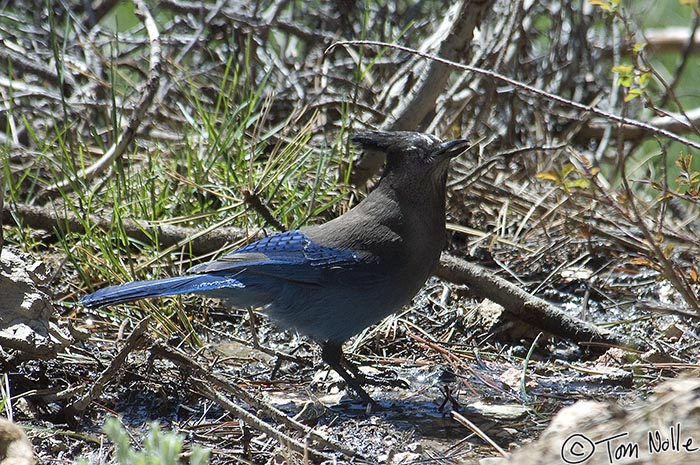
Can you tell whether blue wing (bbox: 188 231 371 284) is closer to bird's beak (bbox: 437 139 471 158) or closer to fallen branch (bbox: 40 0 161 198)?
bird's beak (bbox: 437 139 471 158)

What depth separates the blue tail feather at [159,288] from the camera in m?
3.37

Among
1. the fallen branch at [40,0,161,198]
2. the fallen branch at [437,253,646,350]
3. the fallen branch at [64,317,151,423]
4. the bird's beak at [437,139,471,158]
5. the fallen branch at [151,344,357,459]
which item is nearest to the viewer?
the fallen branch at [151,344,357,459]

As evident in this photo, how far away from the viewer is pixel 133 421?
3.17 meters

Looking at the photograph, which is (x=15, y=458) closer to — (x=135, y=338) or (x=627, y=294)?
(x=135, y=338)

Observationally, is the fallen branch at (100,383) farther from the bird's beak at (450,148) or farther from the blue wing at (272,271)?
the bird's beak at (450,148)

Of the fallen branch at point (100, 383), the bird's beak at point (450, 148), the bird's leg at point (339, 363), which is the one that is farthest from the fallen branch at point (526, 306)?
the fallen branch at point (100, 383)

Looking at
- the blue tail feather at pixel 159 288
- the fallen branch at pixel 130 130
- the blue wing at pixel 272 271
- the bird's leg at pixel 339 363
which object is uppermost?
the fallen branch at pixel 130 130

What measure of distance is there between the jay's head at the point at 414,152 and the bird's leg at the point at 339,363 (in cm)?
70

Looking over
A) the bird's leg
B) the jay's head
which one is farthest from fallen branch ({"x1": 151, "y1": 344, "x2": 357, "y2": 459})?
the jay's head

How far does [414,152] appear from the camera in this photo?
3701 millimetres

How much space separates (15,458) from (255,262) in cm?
141

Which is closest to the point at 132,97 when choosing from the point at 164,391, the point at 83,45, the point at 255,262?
the point at 83,45

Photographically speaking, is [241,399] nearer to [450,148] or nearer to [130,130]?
[450,148]

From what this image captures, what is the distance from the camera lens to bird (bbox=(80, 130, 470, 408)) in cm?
351
